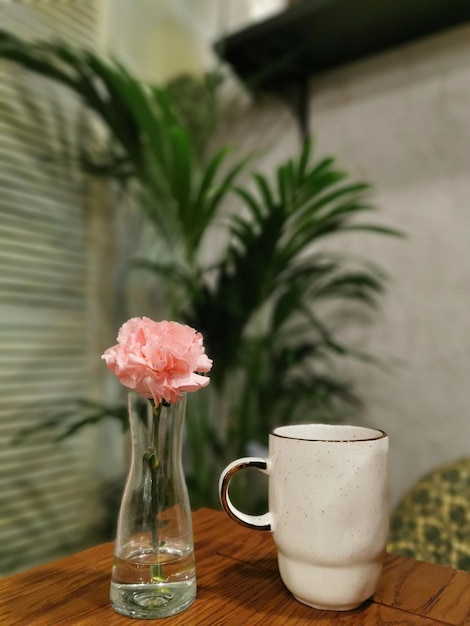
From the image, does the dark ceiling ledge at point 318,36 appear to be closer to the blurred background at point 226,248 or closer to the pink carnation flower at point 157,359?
the blurred background at point 226,248

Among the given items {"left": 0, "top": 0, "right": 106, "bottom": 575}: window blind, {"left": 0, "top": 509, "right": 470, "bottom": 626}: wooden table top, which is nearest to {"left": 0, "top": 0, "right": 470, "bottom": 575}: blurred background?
{"left": 0, "top": 0, "right": 106, "bottom": 575}: window blind

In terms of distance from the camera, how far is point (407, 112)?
135cm

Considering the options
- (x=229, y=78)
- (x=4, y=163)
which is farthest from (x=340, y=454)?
(x=229, y=78)

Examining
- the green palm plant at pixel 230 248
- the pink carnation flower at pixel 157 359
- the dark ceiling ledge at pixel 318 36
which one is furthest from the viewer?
the dark ceiling ledge at pixel 318 36

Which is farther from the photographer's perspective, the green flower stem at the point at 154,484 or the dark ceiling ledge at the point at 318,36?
the dark ceiling ledge at the point at 318,36

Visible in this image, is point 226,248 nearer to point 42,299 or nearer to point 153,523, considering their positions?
point 42,299

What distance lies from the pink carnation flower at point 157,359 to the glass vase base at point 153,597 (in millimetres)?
174

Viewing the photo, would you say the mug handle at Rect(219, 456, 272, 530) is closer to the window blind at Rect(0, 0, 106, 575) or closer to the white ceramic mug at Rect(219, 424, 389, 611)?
the white ceramic mug at Rect(219, 424, 389, 611)

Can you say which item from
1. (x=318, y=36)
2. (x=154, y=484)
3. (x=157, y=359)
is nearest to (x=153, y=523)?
(x=154, y=484)

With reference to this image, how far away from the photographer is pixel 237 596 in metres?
0.50

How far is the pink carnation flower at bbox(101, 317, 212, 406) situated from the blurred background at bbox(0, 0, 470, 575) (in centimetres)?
56

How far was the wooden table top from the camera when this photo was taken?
0.45m

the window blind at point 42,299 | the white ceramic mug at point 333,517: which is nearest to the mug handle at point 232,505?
the white ceramic mug at point 333,517

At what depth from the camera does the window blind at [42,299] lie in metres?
1.13
